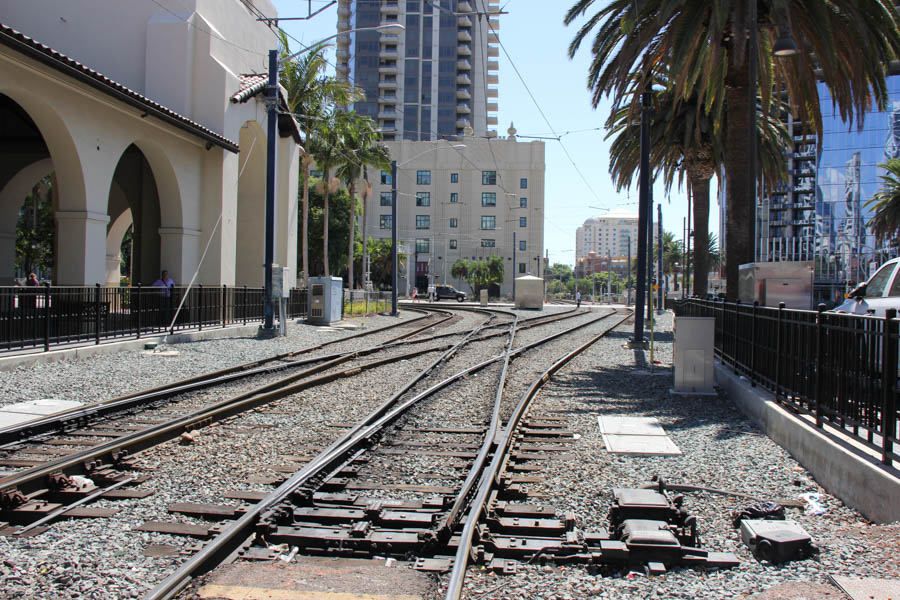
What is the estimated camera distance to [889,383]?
5.42 m

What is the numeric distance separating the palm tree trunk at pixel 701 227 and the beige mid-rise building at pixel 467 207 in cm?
6829

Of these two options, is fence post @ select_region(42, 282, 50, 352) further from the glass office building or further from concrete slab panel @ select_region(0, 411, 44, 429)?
the glass office building

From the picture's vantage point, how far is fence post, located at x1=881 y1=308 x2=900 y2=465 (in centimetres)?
538

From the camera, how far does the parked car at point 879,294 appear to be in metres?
10.6

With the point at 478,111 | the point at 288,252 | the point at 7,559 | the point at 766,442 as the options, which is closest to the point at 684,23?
the point at 766,442

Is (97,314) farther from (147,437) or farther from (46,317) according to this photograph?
(147,437)

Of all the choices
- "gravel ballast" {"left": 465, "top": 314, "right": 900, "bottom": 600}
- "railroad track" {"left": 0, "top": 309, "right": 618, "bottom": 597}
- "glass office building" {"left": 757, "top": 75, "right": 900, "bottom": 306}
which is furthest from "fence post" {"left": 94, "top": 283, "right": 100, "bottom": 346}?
"glass office building" {"left": 757, "top": 75, "right": 900, "bottom": 306}

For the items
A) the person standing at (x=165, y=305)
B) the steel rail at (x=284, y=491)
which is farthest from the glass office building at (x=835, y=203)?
the steel rail at (x=284, y=491)

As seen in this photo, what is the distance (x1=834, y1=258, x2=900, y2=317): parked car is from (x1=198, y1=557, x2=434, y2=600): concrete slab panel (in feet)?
29.1

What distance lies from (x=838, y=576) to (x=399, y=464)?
3.75 meters

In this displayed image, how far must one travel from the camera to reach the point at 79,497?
221 inches

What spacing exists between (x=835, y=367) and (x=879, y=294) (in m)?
5.39

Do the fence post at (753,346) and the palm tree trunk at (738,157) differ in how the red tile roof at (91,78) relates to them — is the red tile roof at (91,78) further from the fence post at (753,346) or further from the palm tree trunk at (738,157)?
the palm tree trunk at (738,157)

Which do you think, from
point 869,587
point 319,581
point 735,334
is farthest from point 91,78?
point 869,587
